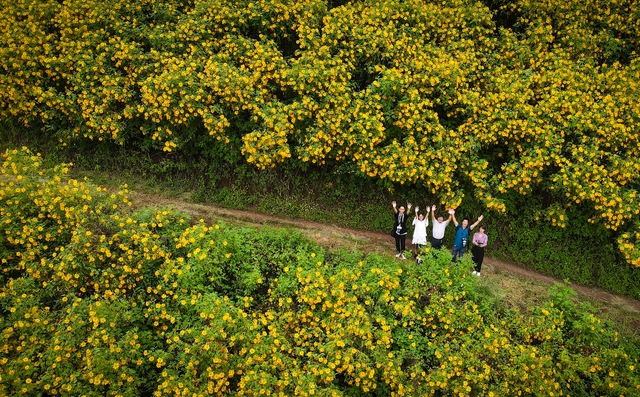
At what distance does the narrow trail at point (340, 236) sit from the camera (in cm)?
969

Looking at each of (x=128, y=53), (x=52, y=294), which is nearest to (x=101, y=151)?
(x=128, y=53)

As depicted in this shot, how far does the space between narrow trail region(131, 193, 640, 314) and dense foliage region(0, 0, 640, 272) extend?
119cm

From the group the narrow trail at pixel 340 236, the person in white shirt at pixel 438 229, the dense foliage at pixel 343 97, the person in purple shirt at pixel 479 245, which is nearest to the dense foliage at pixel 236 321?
the person in white shirt at pixel 438 229

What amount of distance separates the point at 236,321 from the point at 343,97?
535 centimetres

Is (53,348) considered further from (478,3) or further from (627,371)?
(478,3)

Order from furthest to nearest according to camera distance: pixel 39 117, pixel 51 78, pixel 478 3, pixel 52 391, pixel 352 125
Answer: pixel 478 3 → pixel 39 117 → pixel 51 78 → pixel 352 125 → pixel 52 391

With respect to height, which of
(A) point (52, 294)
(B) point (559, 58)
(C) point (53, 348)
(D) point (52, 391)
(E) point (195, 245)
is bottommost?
(D) point (52, 391)

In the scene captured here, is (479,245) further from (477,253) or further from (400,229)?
(400,229)

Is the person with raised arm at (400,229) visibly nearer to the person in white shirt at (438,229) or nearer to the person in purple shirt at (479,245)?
the person in white shirt at (438,229)

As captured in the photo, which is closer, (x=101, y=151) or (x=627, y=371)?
(x=627, y=371)

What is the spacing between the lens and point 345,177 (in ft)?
35.7

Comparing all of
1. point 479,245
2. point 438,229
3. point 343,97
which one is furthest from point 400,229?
point 343,97

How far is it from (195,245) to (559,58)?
32.8 ft

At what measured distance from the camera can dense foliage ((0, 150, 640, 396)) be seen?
6.18 m
